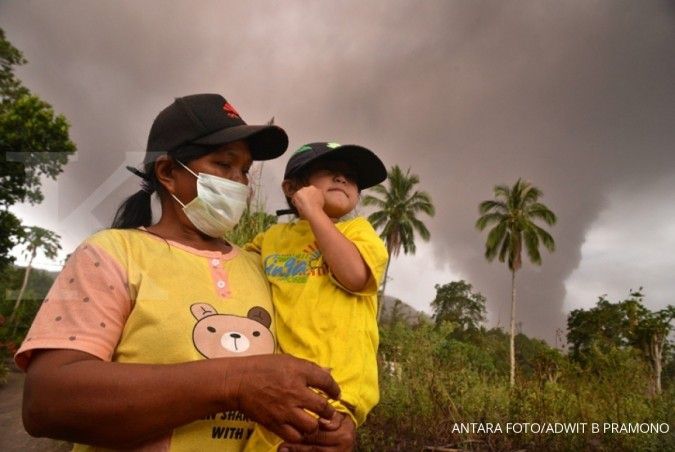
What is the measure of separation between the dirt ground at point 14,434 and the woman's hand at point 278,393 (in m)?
6.56

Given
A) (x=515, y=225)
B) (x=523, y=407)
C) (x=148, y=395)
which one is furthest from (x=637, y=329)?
(x=148, y=395)

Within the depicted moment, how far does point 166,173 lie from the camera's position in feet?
5.22

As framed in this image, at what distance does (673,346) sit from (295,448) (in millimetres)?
29066

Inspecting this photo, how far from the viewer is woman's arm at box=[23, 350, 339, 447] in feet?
3.02

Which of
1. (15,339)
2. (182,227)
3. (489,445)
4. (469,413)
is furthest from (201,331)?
(15,339)

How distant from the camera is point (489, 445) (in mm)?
5098

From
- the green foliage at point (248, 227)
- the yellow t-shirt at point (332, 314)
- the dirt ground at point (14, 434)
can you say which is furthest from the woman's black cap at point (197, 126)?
the dirt ground at point (14, 434)

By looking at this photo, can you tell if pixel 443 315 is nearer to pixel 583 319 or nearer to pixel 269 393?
pixel 583 319

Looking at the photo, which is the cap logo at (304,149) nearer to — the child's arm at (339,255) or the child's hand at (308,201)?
the child's hand at (308,201)

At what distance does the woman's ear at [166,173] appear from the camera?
5.16 feet

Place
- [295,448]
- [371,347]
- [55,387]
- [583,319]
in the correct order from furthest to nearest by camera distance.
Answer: [583,319] < [371,347] < [295,448] < [55,387]

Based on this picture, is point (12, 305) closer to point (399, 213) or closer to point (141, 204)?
point (141, 204)

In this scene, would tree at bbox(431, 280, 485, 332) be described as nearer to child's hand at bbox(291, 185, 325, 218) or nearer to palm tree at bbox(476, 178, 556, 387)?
palm tree at bbox(476, 178, 556, 387)

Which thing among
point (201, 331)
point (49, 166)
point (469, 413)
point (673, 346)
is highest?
point (673, 346)
